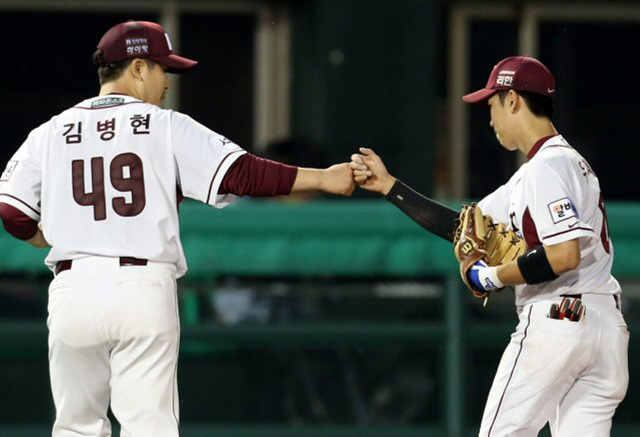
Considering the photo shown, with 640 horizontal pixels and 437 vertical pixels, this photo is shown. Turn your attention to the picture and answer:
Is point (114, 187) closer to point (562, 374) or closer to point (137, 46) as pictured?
point (137, 46)

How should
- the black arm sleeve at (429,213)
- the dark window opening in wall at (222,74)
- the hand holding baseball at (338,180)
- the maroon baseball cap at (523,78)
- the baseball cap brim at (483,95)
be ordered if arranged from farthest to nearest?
1. the dark window opening in wall at (222,74)
2. the black arm sleeve at (429,213)
3. the hand holding baseball at (338,180)
4. the baseball cap brim at (483,95)
5. the maroon baseball cap at (523,78)

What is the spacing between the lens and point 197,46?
34.2 ft

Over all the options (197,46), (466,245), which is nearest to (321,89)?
(197,46)

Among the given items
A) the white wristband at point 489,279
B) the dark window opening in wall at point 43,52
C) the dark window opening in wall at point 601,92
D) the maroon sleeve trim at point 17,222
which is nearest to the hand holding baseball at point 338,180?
the white wristband at point 489,279

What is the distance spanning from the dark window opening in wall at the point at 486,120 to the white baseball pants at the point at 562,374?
5407mm

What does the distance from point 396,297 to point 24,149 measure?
2713mm

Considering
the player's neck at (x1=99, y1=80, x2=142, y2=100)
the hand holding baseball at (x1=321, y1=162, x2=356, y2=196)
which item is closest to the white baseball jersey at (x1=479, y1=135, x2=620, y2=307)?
the hand holding baseball at (x1=321, y1=162, x2=356, y2=196)

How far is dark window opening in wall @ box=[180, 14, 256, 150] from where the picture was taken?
10.5 meters

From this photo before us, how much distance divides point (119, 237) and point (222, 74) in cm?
562

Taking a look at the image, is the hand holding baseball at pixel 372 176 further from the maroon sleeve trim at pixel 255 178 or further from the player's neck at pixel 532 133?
the player's neck at pixel 532 133

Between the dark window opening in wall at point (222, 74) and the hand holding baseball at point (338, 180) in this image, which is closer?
the hand holding baseball at point (338, 180)

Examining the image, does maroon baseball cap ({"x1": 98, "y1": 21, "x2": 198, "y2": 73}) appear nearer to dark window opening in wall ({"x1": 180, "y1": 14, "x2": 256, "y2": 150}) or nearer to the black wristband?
the black wristband

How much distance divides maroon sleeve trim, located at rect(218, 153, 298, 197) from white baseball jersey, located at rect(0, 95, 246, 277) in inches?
1.5

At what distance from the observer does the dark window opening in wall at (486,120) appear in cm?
1048
